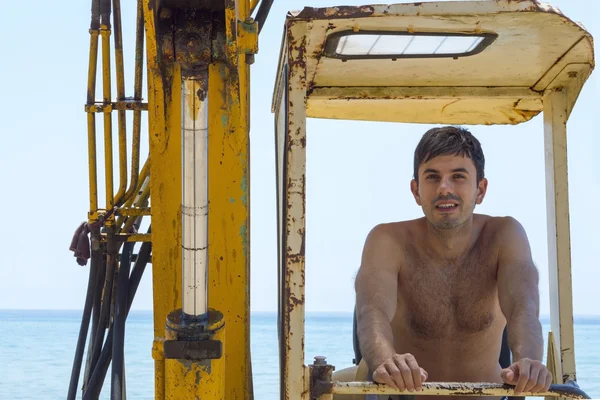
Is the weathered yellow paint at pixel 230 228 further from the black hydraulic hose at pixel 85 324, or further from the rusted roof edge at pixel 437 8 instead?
the black hydraulic hose at pixel 85 324

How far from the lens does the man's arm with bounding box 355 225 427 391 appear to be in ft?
8.66

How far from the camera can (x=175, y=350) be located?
254 cm

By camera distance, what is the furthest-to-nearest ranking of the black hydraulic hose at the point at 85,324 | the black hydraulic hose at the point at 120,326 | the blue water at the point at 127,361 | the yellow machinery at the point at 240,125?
the blue water at the point at 127,361
the black hydraulic hose at the point at 85,324
the black hydraulic hose at the point at 120,326
the yellow machinery at the point at 240,125

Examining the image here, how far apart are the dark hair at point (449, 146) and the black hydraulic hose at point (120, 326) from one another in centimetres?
131

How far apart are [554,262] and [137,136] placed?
1.89 meters

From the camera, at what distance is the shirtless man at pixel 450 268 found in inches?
136

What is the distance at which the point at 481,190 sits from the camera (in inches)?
141

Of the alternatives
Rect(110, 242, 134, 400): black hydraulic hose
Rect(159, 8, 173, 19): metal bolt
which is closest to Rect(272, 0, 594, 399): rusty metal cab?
Rect(159, 8, 173, 19): metal bolt

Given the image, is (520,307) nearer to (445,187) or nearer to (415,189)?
(445,187)

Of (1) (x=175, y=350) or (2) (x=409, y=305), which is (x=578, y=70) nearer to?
(2) (x=409, y=305)

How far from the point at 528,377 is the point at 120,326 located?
1.75m

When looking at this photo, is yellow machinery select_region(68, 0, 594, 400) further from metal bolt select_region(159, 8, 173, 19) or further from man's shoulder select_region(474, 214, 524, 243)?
man's shoulder select_region(474, 214, 524, 243)

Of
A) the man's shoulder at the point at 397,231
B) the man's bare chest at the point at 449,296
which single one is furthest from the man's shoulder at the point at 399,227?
the man's bare chest at the point at 449,296

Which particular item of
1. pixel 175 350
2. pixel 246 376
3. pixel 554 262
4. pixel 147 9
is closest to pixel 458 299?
pixel 554 262
